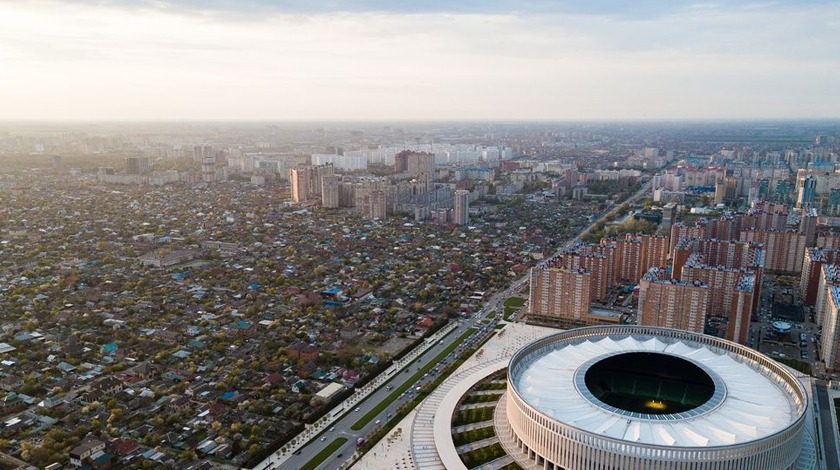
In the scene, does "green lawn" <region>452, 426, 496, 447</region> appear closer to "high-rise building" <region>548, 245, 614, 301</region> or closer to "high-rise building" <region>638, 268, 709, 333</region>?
"high-rise building" <region>638, 268, 709, 333</region>

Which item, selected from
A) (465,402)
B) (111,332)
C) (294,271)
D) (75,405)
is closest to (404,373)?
(465,402)

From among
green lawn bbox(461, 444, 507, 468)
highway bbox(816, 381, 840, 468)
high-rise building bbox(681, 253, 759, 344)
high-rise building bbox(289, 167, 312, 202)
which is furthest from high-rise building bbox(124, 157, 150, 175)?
highway bbox(816, 381, 840, 468)

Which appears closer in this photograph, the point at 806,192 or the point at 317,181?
the point at 806,192

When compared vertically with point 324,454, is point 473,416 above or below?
above

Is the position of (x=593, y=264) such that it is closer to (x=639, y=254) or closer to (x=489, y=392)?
(x=639, y=254)

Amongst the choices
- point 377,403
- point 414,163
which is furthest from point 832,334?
point 414,163
